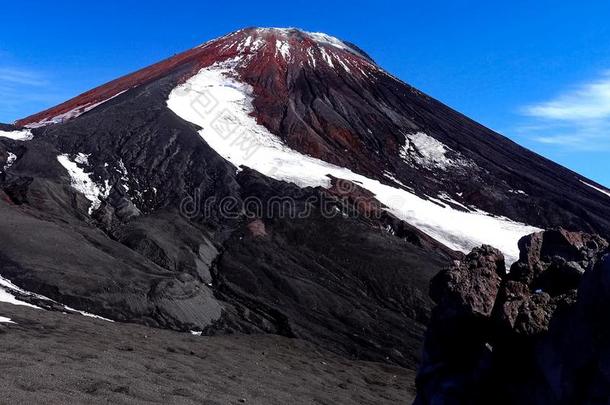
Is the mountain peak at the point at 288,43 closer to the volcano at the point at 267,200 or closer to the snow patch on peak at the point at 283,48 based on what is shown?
the snow patch on peak at the point at 283,48

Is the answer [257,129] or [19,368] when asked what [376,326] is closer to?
[19,368]

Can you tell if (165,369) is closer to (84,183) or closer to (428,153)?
(84,183)

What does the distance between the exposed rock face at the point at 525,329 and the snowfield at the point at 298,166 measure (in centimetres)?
1849

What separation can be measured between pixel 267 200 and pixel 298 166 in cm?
712

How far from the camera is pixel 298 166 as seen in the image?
119ft

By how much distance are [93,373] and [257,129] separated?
3312cm

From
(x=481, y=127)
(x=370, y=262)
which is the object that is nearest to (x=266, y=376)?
(x=370, y=262)

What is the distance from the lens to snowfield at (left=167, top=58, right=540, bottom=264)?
3111 cm

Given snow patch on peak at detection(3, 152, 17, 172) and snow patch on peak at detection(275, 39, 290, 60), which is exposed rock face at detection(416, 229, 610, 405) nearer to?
snow patch on peak at detection(3, 152, 17, 172)

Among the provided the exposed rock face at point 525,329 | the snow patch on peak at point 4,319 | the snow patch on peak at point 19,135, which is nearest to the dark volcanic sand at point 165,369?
the snow patch on peak at point 4,319

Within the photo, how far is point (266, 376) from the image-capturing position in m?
14.2

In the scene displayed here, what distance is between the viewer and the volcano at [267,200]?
19469 mm

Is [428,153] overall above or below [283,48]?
below

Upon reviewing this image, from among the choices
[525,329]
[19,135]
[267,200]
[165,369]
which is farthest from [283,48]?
[525,329]
